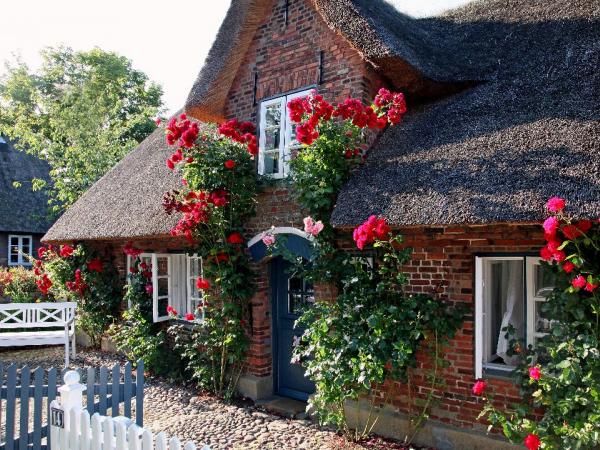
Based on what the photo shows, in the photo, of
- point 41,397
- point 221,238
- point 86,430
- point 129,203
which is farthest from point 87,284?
point 86,430

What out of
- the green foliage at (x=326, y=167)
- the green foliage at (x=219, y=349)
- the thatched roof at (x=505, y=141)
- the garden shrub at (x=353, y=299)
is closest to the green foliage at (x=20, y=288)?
the green foliage at (x=219, y=349)

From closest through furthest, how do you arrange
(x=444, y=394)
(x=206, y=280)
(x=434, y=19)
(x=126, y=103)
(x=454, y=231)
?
(x=454, y=231), (x=444, y=394), (x=206, y=280), (x=434, y=19), (x=126, y=103)

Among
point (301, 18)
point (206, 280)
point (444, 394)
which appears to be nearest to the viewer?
point (444, 394)

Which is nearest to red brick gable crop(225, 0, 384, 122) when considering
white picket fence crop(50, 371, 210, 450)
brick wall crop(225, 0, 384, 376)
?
brick wall crop(225, 0, 384, 376)

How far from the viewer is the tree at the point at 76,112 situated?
16469 mm

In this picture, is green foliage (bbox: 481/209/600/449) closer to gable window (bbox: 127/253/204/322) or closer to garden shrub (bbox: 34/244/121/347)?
gable window (bbox: 127/253/204/322)

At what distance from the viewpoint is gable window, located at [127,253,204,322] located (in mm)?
8555

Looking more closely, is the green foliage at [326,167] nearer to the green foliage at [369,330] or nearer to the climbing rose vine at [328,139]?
the climbing rose vine at [328,139]

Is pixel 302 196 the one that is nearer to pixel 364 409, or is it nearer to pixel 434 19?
pixel 364 409

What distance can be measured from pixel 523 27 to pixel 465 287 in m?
4.36

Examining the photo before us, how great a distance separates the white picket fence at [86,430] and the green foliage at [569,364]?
2.99 meters

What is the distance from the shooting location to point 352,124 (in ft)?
19.2

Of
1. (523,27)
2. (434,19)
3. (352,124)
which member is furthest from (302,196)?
(434,19)

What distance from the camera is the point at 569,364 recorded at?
4.13m
